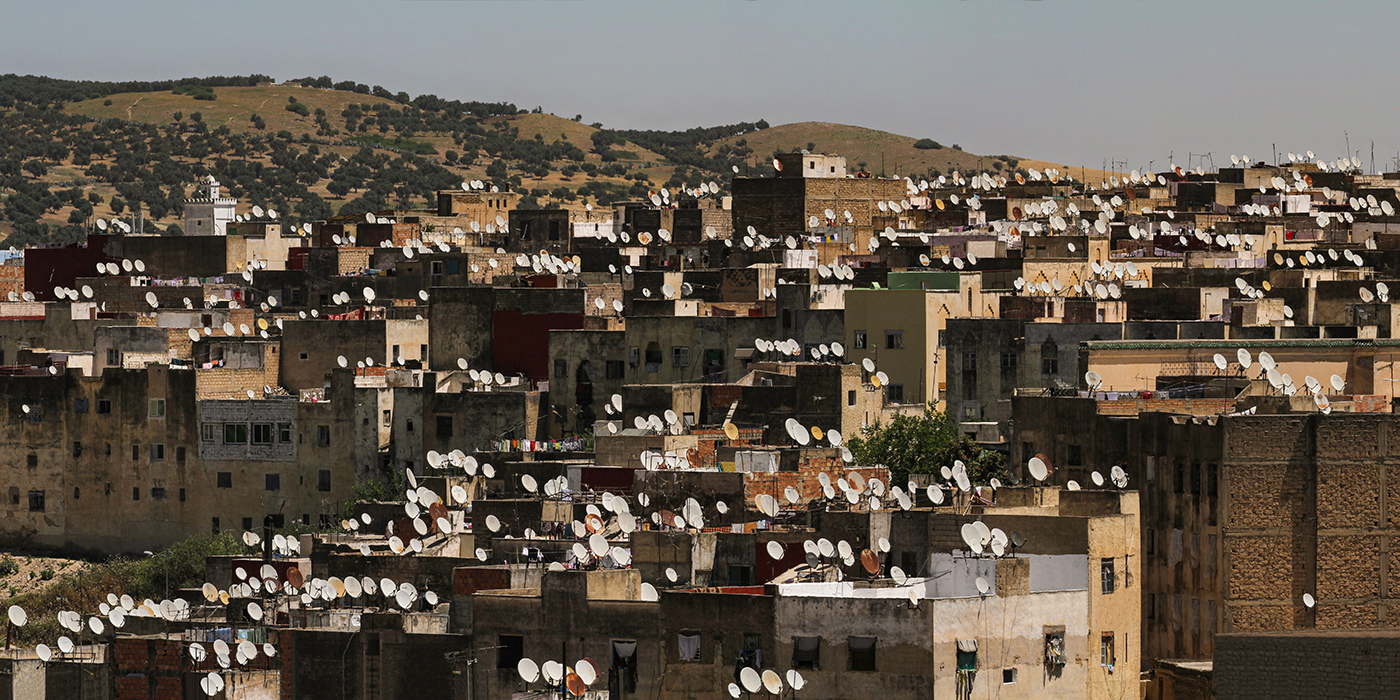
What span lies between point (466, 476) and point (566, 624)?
18620mm

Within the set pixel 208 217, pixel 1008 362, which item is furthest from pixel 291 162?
pixel 1008 362

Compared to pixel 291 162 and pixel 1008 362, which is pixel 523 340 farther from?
pixel 291 162

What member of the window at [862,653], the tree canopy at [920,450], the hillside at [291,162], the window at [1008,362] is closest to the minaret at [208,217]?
the hillside at [291,162]

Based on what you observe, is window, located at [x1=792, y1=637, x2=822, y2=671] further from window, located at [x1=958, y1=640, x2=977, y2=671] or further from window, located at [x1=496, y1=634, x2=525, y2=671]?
window, located at [x1=496, y1=634, x2=525, y2=671]

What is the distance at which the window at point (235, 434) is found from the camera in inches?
2970

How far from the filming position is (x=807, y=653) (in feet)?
136

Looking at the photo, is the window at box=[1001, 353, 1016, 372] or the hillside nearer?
the window at box=[1001, 353, 1016, 372]

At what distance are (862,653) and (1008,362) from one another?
1066 inches

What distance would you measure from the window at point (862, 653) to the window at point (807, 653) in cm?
57

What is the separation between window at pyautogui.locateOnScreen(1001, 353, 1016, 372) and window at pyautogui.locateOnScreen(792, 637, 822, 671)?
87.3ft

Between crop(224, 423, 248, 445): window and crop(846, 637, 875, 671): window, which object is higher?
crop(224, 423, 248, 445): window

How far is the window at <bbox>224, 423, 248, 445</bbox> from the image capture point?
247 ft

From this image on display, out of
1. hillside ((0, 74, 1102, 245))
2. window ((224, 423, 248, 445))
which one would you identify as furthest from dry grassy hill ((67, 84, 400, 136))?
window ((224, 423, 248, 445))

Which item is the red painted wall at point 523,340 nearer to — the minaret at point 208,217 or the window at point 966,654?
the minaret at point 208,217
